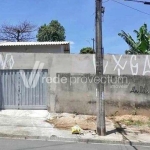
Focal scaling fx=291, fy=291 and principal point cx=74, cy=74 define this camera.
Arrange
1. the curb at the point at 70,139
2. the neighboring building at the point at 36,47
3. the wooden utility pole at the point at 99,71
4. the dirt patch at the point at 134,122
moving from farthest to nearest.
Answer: the neighboring building at the point at 36,47 < the dirt patch at the point at 134,122 < the wooden utility pole at the point at 99,71 < the curb at the point at 70,139

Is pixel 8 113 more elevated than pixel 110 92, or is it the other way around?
pixel 110 92

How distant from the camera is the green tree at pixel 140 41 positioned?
56.2ft

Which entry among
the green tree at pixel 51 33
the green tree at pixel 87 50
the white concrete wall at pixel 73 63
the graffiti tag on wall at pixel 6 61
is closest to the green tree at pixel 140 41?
the white concrete wall at pixel 73 63

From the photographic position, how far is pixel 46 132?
388 inches

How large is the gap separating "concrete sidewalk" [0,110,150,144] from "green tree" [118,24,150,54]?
6.75m

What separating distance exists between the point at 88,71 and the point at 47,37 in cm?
2436

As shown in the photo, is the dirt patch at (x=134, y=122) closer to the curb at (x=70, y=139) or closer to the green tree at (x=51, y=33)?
the curb at (x=70, y=139)

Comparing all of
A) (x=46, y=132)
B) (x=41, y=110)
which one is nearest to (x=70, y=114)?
(x=41, y=110)

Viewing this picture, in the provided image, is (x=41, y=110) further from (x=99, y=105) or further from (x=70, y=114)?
(x=99, y=105)

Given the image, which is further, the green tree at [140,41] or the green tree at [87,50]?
the green tree at [87,50]

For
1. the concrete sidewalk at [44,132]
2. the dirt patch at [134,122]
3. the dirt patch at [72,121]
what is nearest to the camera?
the concrete sidewalk at [44,132]

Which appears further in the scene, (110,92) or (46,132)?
(110,92)

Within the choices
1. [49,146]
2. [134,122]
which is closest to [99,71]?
[49,146]

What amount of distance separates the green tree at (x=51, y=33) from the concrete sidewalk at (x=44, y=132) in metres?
25.4
